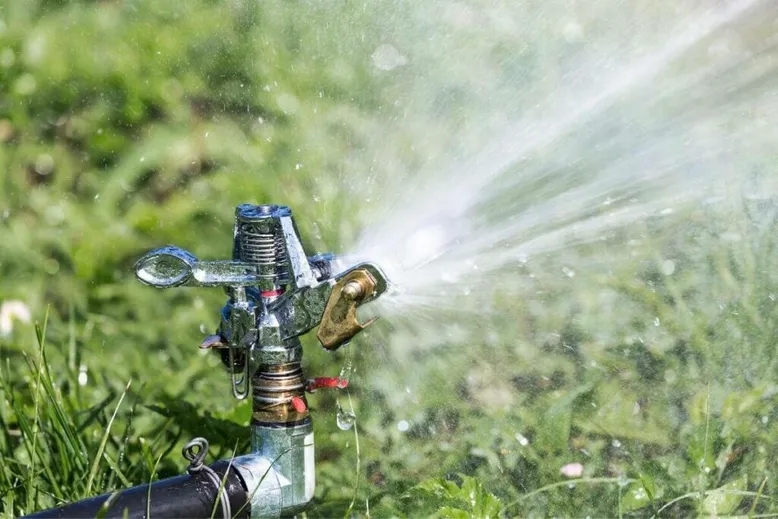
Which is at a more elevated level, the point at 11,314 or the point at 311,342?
the point at 11,314

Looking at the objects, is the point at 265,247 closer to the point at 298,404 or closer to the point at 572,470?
the point at 298,404

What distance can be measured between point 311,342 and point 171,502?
824mm

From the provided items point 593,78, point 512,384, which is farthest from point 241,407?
point 593,78

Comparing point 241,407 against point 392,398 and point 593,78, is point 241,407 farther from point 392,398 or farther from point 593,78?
point 593,78

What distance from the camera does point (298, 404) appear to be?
4.90ft

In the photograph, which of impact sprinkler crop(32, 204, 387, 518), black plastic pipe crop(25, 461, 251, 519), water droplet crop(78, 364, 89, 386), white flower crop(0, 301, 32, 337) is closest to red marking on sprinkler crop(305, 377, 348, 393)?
impact sprinkler crop(32, 204, 387, 518)

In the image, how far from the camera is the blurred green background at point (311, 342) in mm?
1855

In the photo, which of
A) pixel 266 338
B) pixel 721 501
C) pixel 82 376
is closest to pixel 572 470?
pixel 721 501

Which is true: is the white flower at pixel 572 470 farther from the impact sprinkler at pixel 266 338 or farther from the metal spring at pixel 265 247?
the metal spring at pixel 265 247

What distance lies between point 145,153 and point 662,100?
1179 millimetres

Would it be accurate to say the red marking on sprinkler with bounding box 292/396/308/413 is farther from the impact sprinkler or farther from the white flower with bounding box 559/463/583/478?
the white flower with bounding box 559/463/583/478

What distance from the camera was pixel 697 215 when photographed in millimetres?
2041

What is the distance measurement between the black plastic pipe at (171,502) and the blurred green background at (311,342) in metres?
0.14

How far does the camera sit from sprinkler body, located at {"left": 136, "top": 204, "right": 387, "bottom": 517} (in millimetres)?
1445
